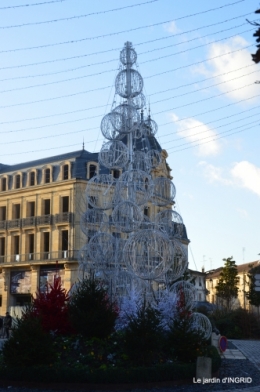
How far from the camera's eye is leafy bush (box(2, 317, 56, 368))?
1555cm

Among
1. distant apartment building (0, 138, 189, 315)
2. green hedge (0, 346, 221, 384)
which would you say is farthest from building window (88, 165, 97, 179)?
green hedge (0, 346, 221, 384)

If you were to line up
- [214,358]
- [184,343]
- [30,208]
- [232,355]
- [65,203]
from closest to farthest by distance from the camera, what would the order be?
A: [184,343], [214,358], [232,355], [65,203], [30,208]

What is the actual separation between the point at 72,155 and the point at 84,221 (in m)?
27.2

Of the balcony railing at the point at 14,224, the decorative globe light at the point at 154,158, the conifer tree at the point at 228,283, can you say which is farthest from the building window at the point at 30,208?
the decorative globe light at the point at 154,158

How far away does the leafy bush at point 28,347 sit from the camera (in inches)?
612

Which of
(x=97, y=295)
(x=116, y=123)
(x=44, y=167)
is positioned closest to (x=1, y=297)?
(x=44, y=167)

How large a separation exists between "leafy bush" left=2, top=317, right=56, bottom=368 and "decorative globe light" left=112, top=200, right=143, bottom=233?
8162 millimetres

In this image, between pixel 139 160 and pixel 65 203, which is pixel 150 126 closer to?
pixel 139 160

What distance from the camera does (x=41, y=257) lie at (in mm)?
51531

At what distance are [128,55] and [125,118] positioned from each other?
2.91m

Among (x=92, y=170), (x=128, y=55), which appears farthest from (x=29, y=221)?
(x=128, y=55)

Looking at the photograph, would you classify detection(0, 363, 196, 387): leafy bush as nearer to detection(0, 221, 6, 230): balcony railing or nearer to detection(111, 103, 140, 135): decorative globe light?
detection(111, 103, 140, 135): decorative globe light

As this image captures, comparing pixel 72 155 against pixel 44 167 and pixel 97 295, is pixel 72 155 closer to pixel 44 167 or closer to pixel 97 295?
pixel 44 167

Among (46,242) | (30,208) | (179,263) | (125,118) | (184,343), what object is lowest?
(184,343)
